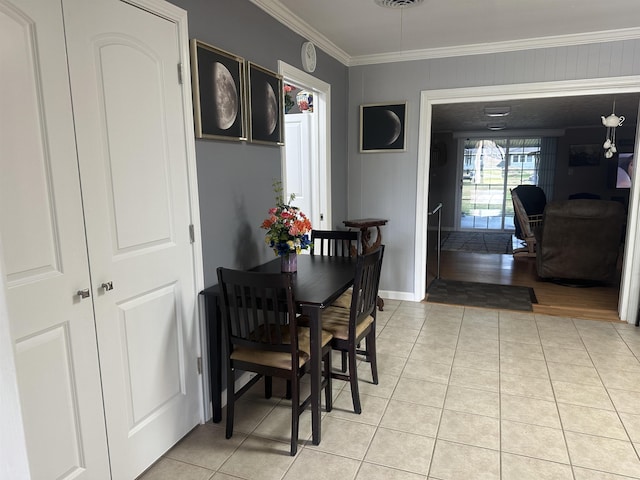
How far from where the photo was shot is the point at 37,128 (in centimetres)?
141

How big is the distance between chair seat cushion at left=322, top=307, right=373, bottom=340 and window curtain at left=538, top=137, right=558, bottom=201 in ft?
26.0

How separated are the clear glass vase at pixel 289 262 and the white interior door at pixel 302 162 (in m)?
1.44

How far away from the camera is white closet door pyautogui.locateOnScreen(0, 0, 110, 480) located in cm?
134

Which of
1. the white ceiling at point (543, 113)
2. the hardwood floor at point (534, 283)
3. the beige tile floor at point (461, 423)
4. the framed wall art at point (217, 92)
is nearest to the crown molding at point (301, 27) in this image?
the framed wall art at point (217, 92)

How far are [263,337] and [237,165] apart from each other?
1015mm

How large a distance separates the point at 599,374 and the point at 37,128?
3.38 metres

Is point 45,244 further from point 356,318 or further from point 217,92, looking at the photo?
point 356,318

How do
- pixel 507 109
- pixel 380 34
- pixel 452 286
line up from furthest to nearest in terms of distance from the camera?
pixel 507 109 < pixel 452 286 < pixel 380 34

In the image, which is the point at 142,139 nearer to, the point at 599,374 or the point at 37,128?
the point at 37,128

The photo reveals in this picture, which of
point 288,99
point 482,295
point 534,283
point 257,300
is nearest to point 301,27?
point 288,99

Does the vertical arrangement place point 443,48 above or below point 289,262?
above

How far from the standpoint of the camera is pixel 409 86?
13.5ft

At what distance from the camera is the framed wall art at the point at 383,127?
4172 millimetres

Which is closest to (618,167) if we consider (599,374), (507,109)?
(507,109)
